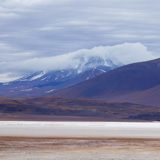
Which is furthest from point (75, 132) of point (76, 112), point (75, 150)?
point (76, 112)

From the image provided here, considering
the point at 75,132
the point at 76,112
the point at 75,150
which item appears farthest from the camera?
the point at 76,112

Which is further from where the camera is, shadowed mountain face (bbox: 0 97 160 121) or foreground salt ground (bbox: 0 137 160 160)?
shadowed mountain face (bbox: 0 97 160 121)

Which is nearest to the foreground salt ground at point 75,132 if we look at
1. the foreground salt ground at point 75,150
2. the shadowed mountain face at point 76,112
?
the foreground salt ground at point 75,150

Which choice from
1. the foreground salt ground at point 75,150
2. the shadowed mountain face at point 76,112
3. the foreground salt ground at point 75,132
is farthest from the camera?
the shadowed mountain face at point 76,112

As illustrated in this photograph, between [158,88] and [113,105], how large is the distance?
54.6 metres

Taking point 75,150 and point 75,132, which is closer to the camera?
point 75,150

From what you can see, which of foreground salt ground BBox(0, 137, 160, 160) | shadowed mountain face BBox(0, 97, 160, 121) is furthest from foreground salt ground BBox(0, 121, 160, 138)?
shadowed mountain face BBox(0, 97, 160, 121)

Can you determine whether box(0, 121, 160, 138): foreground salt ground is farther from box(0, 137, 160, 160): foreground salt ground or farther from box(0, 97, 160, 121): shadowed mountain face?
box(0, 97, 160, 121): shadowed mountain face

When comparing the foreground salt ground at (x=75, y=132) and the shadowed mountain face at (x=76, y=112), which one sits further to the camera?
the shadowed mountain face at (x=76, y=112)

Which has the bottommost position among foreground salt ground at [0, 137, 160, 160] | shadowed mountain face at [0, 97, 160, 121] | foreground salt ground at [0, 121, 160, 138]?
foreground salt ground at [0, 137, 160, 160]

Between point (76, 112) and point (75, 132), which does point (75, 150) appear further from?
point (76, 112)

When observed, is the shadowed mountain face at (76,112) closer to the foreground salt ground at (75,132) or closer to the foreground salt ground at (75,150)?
the foreground salt ground at (75,132)

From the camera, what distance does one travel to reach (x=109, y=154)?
1105 inches

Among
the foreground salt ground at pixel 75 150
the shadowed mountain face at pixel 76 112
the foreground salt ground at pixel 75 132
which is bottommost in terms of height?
the foreground salt ground at pixel 75 150
